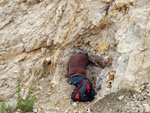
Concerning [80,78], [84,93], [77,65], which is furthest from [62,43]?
[84,93]

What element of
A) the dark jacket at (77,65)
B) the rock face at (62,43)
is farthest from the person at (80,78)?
the rock face at (62,43)

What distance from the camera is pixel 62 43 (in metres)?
4.76

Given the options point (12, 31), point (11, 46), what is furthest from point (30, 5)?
point (11, 46)

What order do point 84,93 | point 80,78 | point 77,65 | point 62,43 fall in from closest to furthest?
point 84,93 → point 80,78 → point 77,65 → point 62,43

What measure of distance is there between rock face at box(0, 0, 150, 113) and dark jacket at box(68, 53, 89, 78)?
0.21 m

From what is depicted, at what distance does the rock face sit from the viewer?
12.0 feet

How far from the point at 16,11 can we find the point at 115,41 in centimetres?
360

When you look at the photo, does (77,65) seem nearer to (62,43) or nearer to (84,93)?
(62,43)

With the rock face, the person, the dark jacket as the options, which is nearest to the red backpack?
the person

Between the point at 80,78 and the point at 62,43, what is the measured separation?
1.20 m

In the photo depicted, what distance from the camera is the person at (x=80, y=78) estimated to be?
3.87 m

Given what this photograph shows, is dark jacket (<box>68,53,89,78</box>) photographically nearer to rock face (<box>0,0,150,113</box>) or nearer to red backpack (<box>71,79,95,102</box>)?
rock face (<box>0,0,150,113</box>)

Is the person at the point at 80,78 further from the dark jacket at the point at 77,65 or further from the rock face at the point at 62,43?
the rock face at the point at 62,43

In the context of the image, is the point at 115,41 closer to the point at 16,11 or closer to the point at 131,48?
the point at 131,48
